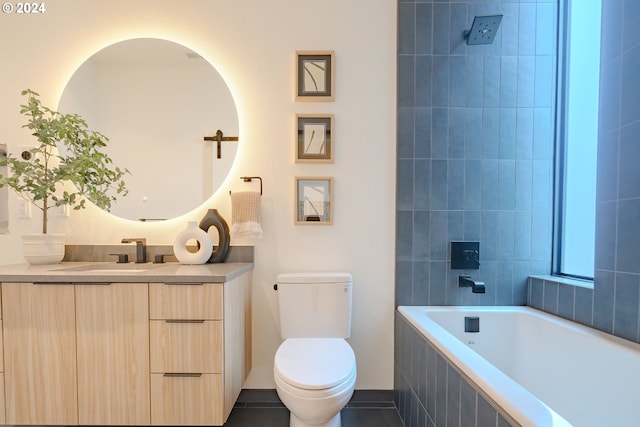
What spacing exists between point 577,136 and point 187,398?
239 cm

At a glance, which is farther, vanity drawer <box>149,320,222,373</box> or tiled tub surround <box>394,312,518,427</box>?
vanity drawer <box>149,320,222,373</box>

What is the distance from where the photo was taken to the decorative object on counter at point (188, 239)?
5.23 feet

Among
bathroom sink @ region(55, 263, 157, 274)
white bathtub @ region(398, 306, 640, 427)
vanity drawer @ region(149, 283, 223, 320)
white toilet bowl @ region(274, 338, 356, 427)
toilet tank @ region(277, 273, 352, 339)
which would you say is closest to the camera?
white bathtub @ region(398, 306, 640, 427)

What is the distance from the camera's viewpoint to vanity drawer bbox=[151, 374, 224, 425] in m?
1.28

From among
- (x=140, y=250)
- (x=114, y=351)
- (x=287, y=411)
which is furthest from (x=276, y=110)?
(x=287, y=411)

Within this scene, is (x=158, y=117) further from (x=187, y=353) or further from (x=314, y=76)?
(x=187, y=353)

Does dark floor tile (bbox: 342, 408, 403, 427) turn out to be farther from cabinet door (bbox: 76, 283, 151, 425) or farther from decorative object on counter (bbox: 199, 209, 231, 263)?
decorative object on counter (bbox: 199, 209, 231, 263)

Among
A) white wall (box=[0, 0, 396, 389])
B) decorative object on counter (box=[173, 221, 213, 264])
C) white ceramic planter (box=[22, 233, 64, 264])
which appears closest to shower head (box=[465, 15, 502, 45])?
white wall (box=[0, 0, 396, 389])

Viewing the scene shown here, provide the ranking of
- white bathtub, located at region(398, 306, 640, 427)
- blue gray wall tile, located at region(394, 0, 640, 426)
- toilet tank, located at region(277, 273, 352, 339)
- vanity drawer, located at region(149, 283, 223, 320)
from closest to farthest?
white bathtub, located at region(398, 306, 640, 427) < vanity drawer, located at region(149, 283, 223, 320) < toilet tank, located at region(277, 273, 352, 339) < blue gray wall tile, located at region(394, 0, 640, 426)

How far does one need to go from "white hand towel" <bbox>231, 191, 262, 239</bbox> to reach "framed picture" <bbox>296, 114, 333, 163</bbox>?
358mm

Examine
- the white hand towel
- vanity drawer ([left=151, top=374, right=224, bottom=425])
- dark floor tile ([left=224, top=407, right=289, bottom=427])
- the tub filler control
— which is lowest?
dark floor tile ([left=224, top=407, right=289, bottom=427])

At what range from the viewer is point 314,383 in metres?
1.11

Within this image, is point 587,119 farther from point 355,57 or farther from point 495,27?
point 355,57

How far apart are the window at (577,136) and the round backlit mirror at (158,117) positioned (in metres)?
1.92
